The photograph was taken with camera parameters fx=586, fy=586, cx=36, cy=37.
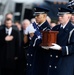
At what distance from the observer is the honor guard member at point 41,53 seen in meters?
11.9

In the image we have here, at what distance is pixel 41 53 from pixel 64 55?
0.81 metres

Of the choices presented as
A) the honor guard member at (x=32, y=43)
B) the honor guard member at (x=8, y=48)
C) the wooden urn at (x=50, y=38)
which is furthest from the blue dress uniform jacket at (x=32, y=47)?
the honor guard member at (x=8, y=48)

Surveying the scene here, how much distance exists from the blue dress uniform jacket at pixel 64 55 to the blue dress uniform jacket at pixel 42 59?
1.06ft

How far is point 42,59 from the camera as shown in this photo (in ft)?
39.3

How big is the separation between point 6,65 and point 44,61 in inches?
106

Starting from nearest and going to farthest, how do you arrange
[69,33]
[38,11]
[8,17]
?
[69,33] < [38,11] < [8,17]

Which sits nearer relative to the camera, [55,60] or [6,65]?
[55,60]

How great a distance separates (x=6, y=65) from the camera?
1447cm

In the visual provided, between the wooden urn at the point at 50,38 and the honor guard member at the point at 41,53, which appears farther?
the honor guard member at the point at 41,53

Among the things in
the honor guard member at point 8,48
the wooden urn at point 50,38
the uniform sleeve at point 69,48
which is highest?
the wooden urn at point 50,38

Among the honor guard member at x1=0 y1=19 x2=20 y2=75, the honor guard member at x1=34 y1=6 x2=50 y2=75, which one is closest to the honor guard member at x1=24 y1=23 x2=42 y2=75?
the honor guard member at x1=34 y1=6 x2=50 y2=75

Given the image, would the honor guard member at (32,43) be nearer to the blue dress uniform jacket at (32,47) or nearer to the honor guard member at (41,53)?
the blue dress uniform jacket at (32,47)

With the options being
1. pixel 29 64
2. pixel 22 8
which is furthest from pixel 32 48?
pixel 22 8

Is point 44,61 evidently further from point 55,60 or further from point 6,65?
point 6,65
